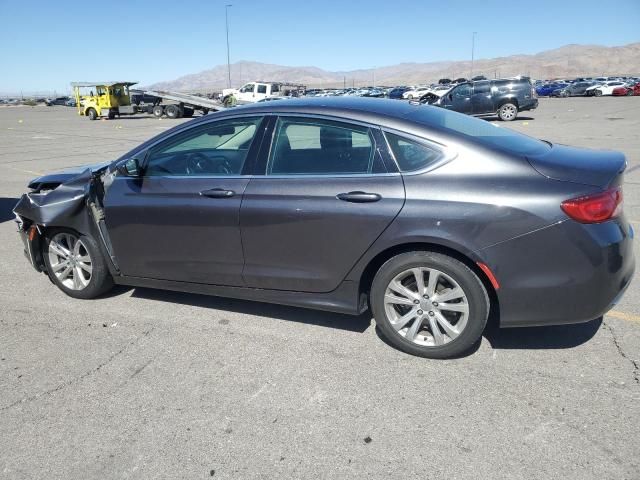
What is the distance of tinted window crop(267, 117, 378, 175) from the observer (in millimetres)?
3363

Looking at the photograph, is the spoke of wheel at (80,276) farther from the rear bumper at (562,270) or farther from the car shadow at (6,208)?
the car shadow at (6,208)

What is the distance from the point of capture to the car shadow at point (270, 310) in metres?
3.88

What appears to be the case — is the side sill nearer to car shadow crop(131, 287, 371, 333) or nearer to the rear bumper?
car shadow crop(131, 287, 371, 333)

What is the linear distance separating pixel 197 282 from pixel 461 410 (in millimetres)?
2087

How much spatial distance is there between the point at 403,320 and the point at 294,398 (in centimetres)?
86

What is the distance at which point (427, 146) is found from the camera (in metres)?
3.21

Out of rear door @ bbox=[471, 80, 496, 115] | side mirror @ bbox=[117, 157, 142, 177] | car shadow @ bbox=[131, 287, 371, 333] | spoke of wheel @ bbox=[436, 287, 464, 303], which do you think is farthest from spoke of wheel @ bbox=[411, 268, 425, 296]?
rear door @ bbox=[471, 80, 496, 115]

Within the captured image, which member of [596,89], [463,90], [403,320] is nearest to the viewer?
[403,320]

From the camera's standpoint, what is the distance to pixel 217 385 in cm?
312

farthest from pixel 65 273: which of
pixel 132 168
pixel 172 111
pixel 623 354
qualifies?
pixel 172 111

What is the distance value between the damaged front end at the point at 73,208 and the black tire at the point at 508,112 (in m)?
22.3

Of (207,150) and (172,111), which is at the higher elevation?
(207,150)

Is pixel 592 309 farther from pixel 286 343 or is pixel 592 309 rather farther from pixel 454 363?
pixel 286 343

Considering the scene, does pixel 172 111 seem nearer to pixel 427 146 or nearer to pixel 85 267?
pixel 85 267
